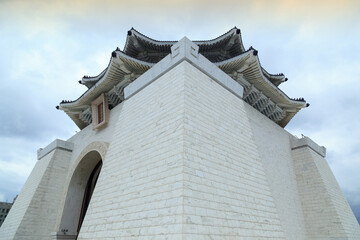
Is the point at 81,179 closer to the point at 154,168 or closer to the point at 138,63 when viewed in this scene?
the point at 138,63

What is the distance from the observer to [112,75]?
9383 mm

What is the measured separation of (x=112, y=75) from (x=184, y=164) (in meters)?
6.36

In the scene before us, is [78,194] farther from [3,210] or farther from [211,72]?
[3,210]

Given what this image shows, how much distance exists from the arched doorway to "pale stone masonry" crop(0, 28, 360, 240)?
1.7 inches

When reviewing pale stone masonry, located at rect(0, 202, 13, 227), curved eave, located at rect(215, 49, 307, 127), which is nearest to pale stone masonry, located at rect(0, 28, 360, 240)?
curved eave, located at rect(215, 49, 307, 127)

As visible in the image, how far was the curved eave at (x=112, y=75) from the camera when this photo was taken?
28.5ft

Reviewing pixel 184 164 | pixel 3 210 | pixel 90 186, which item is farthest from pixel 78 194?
pixel 3 210

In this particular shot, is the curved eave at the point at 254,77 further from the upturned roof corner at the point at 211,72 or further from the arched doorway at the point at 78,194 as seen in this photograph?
the arched doorway at the point at 78,194

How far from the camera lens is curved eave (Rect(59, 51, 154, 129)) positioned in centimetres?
868

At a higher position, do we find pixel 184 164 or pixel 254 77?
pixel 254 77

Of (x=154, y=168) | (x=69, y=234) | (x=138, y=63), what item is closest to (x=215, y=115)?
(x=154, y=168)

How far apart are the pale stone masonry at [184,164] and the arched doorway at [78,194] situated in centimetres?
4

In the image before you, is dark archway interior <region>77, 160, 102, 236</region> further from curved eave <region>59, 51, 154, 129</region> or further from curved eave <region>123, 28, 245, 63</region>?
curved eave <region>123, 28, 245, 63</region>

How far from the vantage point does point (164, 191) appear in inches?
162
